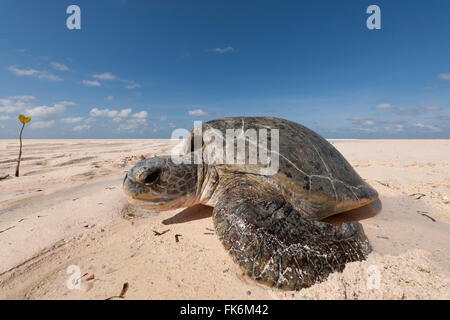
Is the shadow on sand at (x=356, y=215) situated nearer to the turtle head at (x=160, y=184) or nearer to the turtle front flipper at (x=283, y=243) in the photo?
the turtle front flipper at (x=283, y=243)

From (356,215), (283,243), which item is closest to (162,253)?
(283,243)

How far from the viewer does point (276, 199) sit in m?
1.88

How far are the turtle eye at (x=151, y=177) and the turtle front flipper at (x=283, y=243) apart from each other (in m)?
0.87

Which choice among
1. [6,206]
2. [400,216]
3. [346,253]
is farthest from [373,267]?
[6,206]

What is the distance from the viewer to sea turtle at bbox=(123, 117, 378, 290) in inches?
52.7

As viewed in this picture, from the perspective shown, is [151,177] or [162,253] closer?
[162,253]

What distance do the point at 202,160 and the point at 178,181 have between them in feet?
1.49

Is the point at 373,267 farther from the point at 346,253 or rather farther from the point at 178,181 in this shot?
the point at 178,181

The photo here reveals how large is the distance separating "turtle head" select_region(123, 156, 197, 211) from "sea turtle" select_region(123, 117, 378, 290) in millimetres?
11

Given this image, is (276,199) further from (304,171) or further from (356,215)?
(356,215)

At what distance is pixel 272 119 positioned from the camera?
2.96m

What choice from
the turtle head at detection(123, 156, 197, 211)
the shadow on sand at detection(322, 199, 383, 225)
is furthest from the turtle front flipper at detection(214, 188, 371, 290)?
the shadow on sand at detection(322, 199, 383, 225)

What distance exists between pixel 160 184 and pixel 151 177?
5.0 inches

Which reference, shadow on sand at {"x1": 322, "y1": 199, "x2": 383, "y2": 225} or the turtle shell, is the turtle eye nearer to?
the turtle shell
